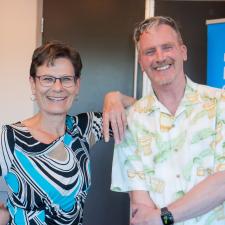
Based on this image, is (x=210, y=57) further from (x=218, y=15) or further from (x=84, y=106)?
(x=84, y=106)

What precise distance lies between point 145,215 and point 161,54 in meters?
0.65

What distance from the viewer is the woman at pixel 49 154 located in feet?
4.30

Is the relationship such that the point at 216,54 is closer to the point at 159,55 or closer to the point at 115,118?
the point at 159,55

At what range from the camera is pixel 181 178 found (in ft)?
4.41

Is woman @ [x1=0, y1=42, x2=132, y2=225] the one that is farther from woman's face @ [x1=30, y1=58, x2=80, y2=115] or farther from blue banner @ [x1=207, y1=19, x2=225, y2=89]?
blue banner @ [x1=207, y1=19, x2=225, y2=89]

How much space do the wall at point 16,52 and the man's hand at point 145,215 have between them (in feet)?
6.49

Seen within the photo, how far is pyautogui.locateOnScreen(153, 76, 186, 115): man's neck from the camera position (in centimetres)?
147

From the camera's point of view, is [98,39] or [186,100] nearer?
[186,100]

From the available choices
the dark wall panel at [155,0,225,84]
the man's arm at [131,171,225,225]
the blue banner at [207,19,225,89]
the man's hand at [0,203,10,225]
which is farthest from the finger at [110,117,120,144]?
the dark wall panel at [155,0,225,84]

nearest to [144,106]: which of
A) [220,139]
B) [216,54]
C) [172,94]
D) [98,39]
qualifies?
[172,94]

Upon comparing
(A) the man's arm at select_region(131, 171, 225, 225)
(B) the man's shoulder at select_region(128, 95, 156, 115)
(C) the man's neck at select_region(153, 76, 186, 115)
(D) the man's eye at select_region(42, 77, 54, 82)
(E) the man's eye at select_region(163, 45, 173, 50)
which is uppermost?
(E) the man's eye at select_region(163, 45, 173, 50)

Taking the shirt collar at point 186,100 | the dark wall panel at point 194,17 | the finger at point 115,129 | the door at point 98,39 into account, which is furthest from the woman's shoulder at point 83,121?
the dark wall panel at point 194,17

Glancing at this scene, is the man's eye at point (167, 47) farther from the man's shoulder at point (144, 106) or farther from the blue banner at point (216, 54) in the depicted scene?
the blue banner at point (216, 54)

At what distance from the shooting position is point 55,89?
1.38 m
